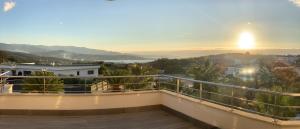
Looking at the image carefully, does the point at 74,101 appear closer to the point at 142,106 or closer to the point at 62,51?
the point at 142,106

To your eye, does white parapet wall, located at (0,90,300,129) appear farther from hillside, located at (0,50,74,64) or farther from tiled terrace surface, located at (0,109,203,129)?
hillside, located at (0,50,74,64)

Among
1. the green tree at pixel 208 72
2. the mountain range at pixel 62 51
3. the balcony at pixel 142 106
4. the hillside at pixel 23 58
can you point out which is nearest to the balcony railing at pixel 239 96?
the balcony at pixel 142 106

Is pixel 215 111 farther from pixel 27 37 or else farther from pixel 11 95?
pixel 27 37

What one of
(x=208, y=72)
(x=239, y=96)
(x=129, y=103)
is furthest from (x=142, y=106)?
(x=208, y=72)

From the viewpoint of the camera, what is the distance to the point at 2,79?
A: 23.3ft

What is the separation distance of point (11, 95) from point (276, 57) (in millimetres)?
9790

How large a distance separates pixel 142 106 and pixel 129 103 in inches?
10.9

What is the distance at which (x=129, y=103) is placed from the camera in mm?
6918

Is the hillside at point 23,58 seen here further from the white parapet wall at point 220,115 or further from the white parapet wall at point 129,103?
the white parapet wall at point 220,115

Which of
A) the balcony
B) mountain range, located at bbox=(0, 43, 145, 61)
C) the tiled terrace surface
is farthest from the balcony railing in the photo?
mountain range, located at bbox=(0, 43, 145, 61)

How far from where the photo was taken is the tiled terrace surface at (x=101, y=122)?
5.66 meters

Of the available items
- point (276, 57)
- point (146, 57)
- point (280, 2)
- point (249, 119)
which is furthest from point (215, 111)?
point (280, 2)

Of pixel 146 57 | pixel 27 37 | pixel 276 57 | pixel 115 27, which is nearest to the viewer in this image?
pixel 276 57

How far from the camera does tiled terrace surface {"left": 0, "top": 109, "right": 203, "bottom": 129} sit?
566 cm
